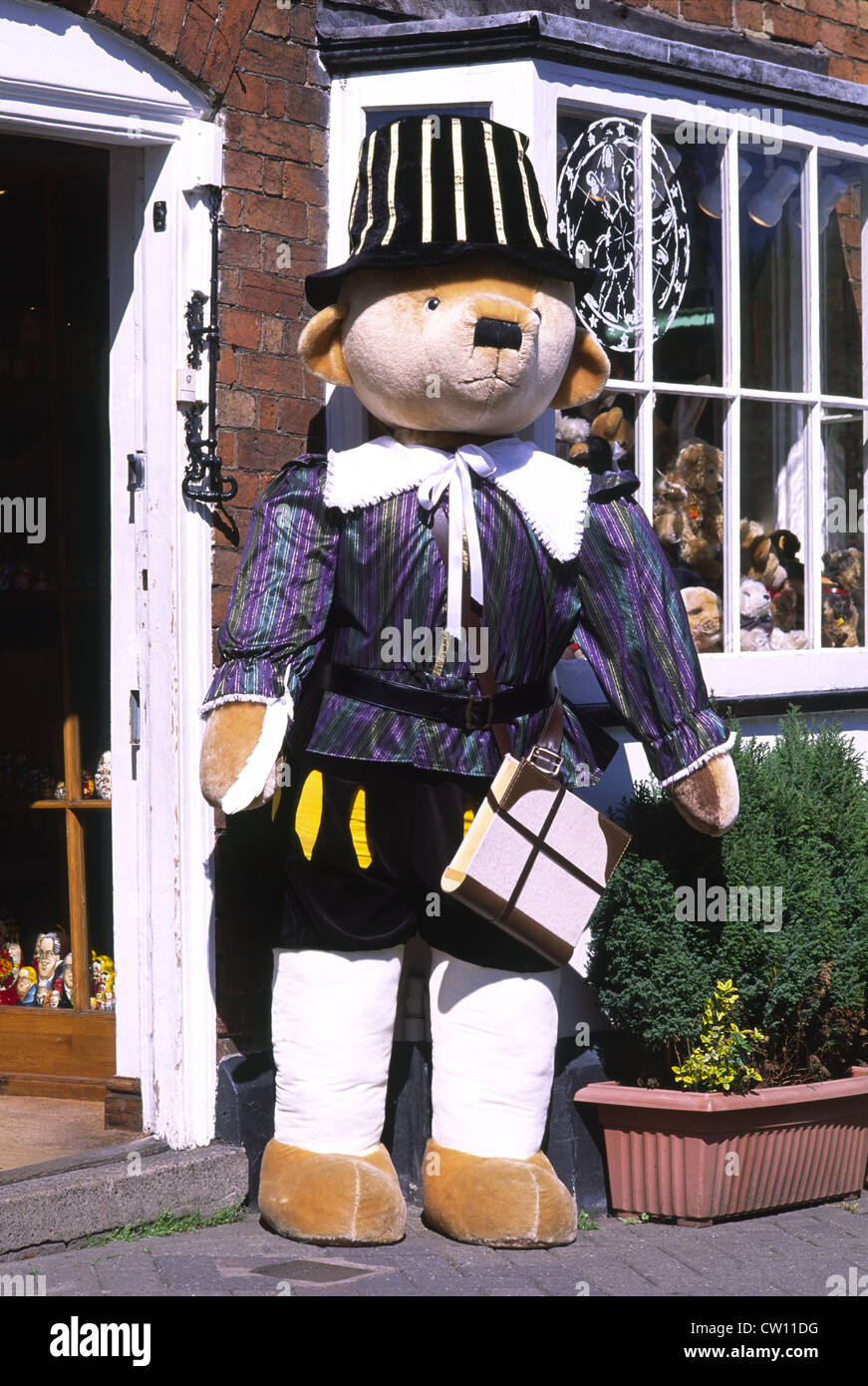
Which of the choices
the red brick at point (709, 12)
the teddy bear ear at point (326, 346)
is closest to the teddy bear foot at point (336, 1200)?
the teddy bear ear at point (326, 346)

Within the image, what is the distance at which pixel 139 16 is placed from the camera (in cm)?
408

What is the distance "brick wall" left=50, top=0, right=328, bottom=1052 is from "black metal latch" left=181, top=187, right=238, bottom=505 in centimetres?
3

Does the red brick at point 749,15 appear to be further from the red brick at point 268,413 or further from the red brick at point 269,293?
the red brick at point 268,413

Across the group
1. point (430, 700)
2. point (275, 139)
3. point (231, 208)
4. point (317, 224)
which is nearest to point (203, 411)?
point (231, 208)

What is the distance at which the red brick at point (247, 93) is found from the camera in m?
4.31

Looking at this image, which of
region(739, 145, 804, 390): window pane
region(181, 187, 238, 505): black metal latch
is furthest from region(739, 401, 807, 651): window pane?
region(181, 187, 238, 505): black metal latch

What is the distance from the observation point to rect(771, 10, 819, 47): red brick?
5648mm

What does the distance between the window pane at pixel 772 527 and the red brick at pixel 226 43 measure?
5.83ft

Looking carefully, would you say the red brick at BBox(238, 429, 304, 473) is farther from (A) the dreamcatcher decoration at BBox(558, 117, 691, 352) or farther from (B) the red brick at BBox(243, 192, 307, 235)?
(A) the dreamcatcher decoration at BBox(558, 117, 691, 352)

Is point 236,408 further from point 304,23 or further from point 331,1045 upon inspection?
point 331,1045

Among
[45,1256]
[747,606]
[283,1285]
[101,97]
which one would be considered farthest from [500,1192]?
[101,97]

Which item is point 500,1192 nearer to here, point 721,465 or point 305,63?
point 721,465

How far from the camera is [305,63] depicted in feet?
14.6
